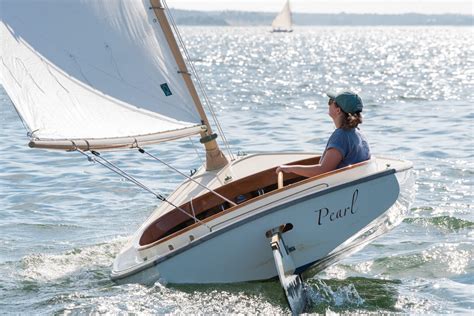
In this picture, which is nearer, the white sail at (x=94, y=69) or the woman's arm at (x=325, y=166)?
the woman's arm at (x=325, y=166)

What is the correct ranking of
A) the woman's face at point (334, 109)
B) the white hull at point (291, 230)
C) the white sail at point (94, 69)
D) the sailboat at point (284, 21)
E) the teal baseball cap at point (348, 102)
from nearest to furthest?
the white hull at point (291, 230) < the teal baseball cap at point (348, 102) < the woman's face at point (334, 109) < the white sail at point (94, 69) < the sailboat at point (284, 21)

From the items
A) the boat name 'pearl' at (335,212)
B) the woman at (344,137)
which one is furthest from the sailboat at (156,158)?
the woman at (344,137)

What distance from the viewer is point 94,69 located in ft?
34.0

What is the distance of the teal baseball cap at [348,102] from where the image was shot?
9.30 meters

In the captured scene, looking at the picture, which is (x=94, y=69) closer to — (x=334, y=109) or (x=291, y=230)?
(x=334, y=109)

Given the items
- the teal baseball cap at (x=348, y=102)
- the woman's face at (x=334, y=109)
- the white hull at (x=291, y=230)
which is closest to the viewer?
the white hull at (x=291, y=230)

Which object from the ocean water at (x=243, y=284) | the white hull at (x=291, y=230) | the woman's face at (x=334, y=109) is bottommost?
the ocean water at (x=243, y=284)

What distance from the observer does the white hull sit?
899 centimetres

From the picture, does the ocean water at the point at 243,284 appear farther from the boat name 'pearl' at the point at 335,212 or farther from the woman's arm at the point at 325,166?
the woman's arm at the point at 325,166

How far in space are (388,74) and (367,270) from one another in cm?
3638

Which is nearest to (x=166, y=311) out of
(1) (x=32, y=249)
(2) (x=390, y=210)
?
(2) (x=390, y=210)

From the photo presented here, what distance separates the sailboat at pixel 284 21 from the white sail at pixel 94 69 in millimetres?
125659

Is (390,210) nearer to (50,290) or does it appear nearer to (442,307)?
(442,307)

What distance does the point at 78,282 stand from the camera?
10508mm
